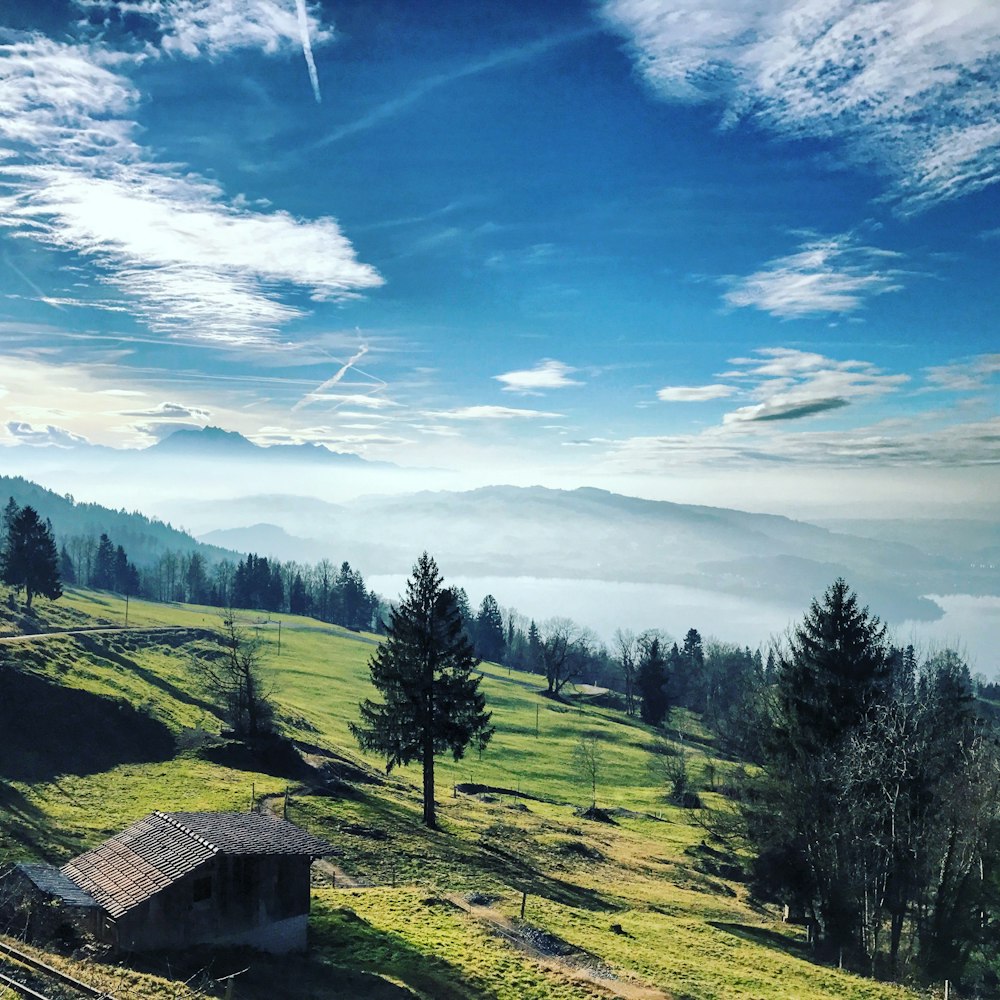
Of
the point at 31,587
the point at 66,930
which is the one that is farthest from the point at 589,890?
the point at 31,587

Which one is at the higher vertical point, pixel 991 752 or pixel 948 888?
pixel 991 752

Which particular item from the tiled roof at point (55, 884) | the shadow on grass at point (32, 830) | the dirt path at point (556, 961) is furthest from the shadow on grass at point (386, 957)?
the shadow on grass at point (32, 830)

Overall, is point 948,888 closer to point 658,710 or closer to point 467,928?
point 467,928

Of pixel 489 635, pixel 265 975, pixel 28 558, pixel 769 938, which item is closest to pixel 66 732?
pixel 265 975

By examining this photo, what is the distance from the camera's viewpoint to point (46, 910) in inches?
928

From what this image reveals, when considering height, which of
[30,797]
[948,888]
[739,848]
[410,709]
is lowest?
[739,848]

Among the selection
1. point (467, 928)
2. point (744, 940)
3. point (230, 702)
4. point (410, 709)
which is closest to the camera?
point (467, 928)

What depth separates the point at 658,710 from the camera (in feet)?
442

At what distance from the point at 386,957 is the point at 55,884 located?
465 inches

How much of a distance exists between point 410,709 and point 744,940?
77.4ft

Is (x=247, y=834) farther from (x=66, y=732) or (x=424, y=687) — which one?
(x=66, y=732)

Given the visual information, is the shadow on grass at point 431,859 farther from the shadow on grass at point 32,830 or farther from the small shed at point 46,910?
the small shed at point 46,910

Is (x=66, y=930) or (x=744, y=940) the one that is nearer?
(x=66, y=930)

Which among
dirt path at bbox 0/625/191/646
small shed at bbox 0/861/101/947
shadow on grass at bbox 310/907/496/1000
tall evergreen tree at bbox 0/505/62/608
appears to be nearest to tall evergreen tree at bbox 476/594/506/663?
dirt path at bbox 0/625/191/646
